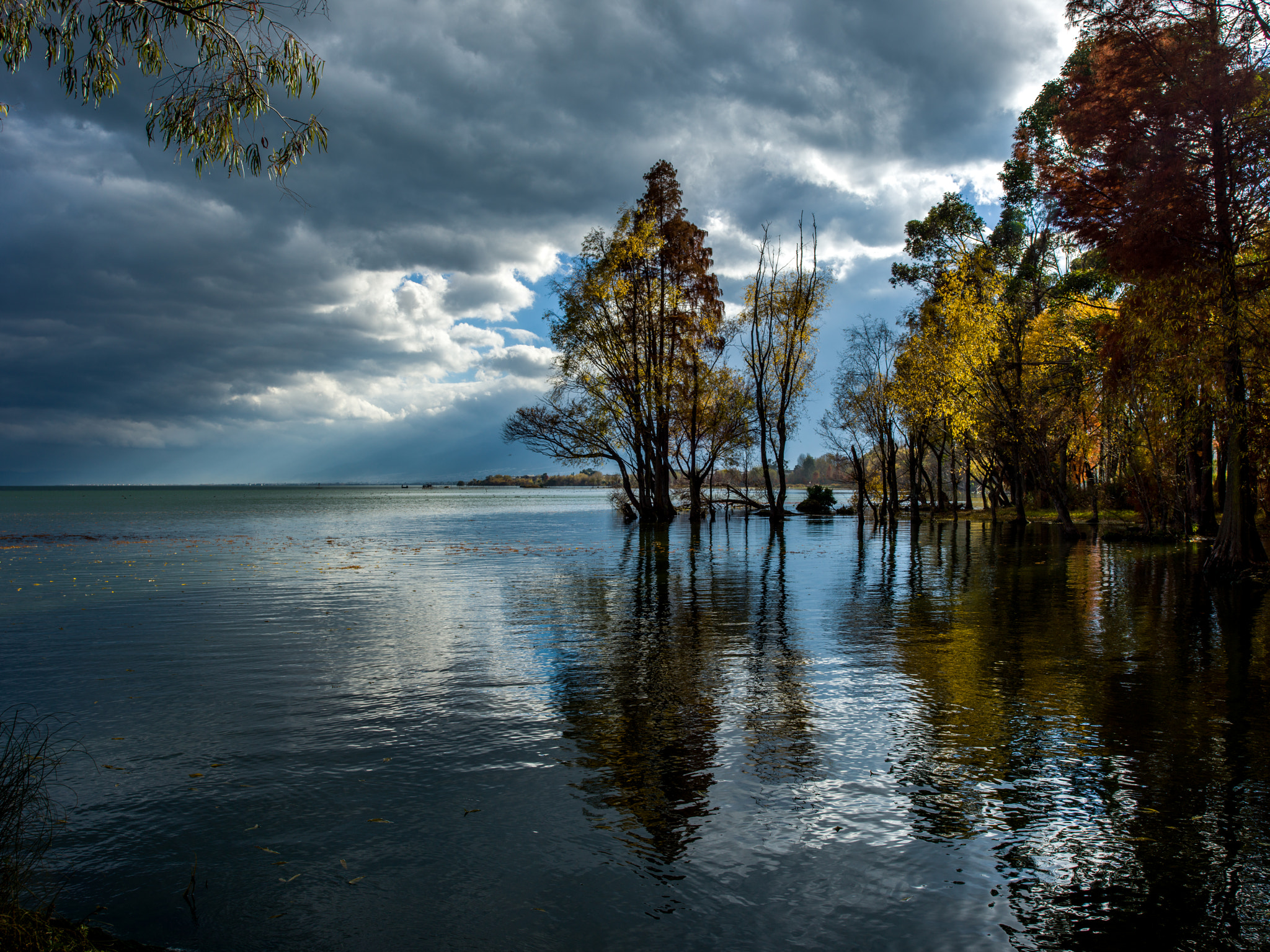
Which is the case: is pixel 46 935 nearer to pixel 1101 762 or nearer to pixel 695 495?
pixel 1101 762

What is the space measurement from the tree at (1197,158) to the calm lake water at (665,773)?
18.9ft

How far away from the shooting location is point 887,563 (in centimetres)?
2525

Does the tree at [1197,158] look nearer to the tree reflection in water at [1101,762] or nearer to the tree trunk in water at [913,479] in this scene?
the tree reflection in water at [1101,762]

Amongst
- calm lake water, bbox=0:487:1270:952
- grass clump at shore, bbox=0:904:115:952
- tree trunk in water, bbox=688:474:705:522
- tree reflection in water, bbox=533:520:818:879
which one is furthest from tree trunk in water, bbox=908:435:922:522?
grass clump at shore, bbox=0:904:115:952

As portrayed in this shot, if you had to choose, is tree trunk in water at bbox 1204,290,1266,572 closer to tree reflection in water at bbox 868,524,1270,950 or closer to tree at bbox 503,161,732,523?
tree reflection in water at bbox 868,524,1270,950

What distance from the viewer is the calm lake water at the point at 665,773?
14.4ft

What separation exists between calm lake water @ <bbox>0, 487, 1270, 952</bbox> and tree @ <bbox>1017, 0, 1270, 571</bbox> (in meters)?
5.76

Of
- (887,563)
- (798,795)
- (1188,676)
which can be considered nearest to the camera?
(798,795)

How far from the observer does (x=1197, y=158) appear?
18.9m

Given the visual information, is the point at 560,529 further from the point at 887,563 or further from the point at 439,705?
the point at 439,705

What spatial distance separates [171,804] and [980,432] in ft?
152

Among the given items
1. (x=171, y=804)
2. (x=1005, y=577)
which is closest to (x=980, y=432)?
(x=1005, y=577)

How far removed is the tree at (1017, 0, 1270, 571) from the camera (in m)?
18.0

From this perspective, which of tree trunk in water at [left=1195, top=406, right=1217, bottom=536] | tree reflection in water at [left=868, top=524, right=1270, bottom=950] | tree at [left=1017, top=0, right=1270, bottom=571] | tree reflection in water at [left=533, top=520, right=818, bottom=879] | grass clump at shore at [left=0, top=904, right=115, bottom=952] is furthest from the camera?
tree trunk in water at [left=1195, top=406, right=1217, bottom=536]
